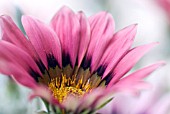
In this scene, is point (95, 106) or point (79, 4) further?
point (79, 4)

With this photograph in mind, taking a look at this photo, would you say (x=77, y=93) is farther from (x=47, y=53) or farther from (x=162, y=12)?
(x=162, y=12)

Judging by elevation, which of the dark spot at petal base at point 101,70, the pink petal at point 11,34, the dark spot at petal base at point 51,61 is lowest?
the dark spot at petal base at point 101,70

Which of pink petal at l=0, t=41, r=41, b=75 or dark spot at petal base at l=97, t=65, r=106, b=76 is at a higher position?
pink petal at l=0, t=41, r=41, b=75

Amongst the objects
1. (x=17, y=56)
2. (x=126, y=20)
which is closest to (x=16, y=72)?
(x=17, y=56)

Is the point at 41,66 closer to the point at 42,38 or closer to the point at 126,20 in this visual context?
the point at 42,38

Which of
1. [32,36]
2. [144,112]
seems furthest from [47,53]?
[144,112]
